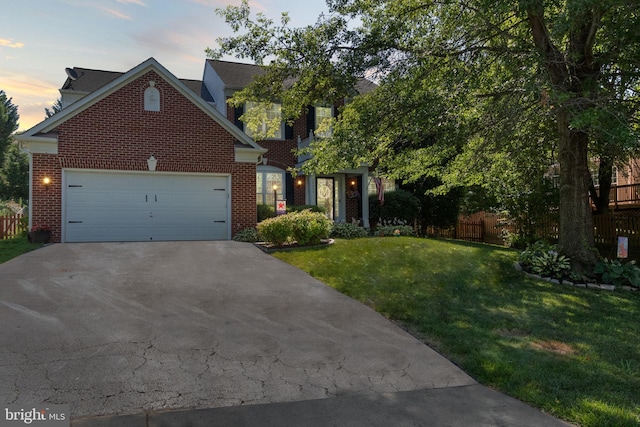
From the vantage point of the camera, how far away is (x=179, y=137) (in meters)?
13.7

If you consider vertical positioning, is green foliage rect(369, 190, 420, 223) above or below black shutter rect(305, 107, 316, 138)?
below

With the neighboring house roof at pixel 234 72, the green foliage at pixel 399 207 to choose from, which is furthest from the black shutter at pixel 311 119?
the green foliage at pixel 399 207

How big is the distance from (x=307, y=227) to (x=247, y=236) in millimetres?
2509

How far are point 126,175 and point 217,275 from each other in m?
6.87

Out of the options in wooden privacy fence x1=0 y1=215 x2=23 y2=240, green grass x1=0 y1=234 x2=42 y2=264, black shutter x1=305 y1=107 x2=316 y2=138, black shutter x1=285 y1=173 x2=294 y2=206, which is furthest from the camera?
black shutter x1=305 y1=107 x2=316 y2=138

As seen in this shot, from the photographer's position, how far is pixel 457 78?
9609 mm

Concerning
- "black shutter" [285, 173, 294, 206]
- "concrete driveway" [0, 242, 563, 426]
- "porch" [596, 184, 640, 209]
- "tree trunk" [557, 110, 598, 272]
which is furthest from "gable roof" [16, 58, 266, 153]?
"porch" [596, 184, 640, 209]

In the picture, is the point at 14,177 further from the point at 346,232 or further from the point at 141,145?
the point at 346,232

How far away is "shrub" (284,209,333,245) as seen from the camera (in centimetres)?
1217

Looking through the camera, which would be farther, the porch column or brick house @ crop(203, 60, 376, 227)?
the porch column

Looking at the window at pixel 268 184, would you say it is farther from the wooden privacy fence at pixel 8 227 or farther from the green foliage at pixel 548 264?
the green foliage at pixel 548 264

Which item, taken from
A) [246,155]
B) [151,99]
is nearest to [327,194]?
[246,155]

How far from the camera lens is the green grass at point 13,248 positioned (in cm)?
963

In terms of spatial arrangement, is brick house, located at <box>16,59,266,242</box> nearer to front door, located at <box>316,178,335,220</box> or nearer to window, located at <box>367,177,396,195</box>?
front door, located at <box>316,178,335,220</box>
